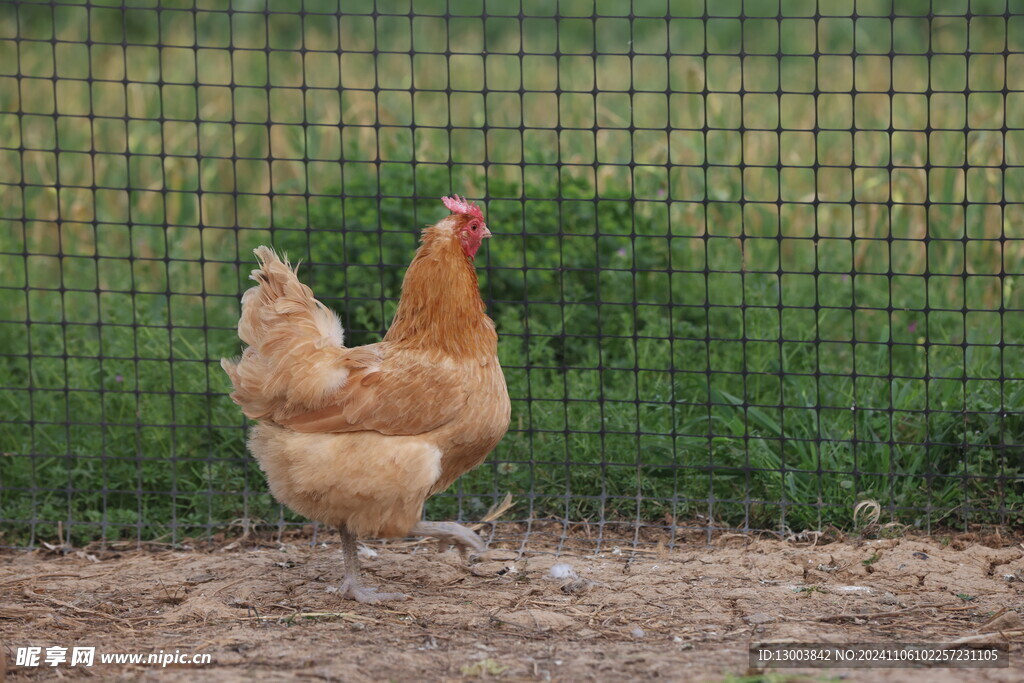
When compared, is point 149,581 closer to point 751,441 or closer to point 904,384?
point 751,441

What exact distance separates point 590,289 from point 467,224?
2241 mm

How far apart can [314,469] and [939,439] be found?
2.92m

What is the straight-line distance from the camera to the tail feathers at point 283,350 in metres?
4.38

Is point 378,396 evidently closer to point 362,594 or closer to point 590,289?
point 362,594

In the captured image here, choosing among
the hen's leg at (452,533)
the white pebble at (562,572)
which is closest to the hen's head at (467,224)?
the hen's leg at (452,533)

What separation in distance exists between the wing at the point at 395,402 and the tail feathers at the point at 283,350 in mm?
52

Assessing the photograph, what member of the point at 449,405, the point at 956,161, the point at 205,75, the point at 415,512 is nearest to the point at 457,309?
the point at 449,405

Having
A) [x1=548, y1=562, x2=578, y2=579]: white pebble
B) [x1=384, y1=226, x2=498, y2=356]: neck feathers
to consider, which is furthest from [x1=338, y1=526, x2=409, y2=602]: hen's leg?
[x1=384, y1=226, x2=498, y2=356]: neck feathers

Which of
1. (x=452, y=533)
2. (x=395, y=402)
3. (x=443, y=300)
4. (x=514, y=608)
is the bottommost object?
(x=514, y=608)

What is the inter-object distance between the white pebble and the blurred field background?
2.17ft

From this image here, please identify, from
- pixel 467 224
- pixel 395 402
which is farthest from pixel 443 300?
pixel 395 402

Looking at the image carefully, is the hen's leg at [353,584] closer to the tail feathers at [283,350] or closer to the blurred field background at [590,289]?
the tail feathers at [283,350]

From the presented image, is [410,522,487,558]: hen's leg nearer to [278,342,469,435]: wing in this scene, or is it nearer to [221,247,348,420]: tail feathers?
[278,342,469,435]: wing

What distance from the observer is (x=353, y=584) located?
455 cm
